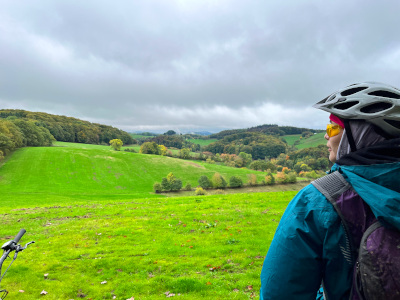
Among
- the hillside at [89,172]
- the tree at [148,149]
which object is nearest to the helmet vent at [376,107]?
the hillside at [89,172]

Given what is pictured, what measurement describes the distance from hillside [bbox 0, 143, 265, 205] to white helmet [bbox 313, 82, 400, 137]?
6125 cm

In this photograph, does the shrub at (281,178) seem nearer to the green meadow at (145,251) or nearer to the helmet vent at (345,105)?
the green meadow at (145,251)

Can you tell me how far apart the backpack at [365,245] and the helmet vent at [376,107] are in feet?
2.54

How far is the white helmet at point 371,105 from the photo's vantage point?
1.96 m

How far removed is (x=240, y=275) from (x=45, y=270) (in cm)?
773

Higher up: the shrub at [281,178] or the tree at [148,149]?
the tree at [148,149]

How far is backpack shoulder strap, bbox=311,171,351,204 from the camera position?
1.79m

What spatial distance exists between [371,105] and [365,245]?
1.36 meters

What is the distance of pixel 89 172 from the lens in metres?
84.9

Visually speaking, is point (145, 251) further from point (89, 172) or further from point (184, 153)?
point (184, 153)

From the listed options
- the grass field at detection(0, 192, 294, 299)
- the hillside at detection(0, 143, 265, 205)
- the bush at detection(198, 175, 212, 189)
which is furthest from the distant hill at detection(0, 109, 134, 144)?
the grass field at detection(0, 192, 294, 299)

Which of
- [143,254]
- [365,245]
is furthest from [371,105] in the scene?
[143,254]

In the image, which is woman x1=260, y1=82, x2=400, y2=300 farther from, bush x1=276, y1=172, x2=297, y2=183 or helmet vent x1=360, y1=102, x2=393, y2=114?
bush x1=276, y1=172, x2=297, y2=183

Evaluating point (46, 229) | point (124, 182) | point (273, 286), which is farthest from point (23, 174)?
point (273, 286)
